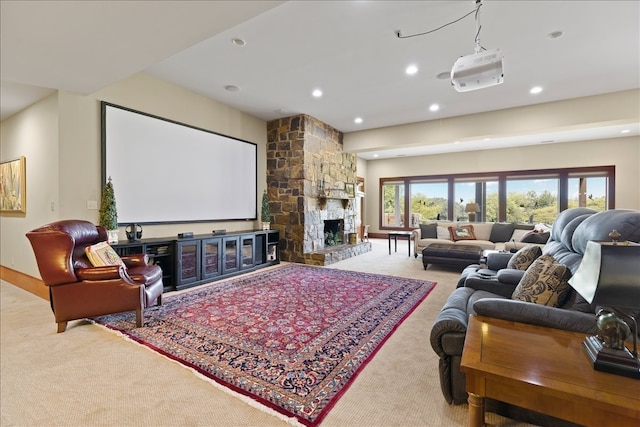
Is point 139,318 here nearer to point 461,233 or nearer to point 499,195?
point 461,233

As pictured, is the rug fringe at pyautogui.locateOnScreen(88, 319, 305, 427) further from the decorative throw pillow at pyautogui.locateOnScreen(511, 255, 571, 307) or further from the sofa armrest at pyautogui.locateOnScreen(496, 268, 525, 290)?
the sofa armrest at pyautogui.locateOnScreen(496, 268, 525, 290)

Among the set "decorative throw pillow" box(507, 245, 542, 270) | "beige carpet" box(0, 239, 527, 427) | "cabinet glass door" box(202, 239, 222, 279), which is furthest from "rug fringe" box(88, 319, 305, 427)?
"decorative throw pillow" box(507, 245, 542, 270)

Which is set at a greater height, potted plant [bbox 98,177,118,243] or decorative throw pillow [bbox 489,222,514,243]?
potted plant [bbox 98,177,118,243]

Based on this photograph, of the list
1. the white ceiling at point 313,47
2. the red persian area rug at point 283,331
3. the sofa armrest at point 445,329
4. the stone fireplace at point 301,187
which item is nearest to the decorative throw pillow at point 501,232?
the white ceiling at point 313,47

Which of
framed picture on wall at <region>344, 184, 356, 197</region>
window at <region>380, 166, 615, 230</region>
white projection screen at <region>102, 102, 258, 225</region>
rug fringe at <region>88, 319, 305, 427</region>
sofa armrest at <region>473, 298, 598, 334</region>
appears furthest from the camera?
window at <region>380, 166, 615, 230</region>

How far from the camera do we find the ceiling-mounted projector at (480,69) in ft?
8.07

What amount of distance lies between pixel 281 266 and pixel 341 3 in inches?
169

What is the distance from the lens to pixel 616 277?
3.23ft

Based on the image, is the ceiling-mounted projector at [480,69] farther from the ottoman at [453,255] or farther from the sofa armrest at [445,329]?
the ottoman at [453,255]

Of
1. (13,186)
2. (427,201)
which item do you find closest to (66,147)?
(13,186)

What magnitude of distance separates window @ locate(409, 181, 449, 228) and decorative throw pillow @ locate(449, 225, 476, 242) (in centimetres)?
328

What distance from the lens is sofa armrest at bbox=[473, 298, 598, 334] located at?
1.44 meters

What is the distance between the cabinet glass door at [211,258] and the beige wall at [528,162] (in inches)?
278

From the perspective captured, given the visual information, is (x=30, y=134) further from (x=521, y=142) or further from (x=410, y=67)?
(x=521, y=142)
